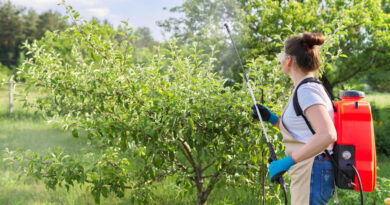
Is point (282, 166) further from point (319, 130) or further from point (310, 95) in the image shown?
point (310, 95)

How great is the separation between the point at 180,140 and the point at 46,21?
38968 millimetres

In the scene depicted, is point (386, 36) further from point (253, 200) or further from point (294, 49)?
point (294, 49)

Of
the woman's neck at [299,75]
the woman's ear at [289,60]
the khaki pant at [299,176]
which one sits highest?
the woman's ear at [289,60]

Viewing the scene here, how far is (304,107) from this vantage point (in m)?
1.88

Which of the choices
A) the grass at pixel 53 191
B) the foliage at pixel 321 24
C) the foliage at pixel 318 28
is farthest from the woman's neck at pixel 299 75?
the foliage at pixel 321 24

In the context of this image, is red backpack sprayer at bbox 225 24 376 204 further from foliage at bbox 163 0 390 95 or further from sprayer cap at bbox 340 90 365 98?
foliage at bbox 163 0 390 95

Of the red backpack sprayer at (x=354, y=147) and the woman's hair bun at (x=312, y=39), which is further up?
the woman's hair bun at (x=312, y=39)

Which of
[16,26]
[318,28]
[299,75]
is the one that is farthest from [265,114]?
[16,26]

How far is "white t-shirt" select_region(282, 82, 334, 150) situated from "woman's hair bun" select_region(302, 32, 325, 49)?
0.26 m

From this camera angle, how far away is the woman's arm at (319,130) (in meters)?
1.79

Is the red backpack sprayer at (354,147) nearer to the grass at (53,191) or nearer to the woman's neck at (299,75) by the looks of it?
the woman's neck at (299,75)

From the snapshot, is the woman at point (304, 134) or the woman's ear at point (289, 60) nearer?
the woman at point (304, 134)

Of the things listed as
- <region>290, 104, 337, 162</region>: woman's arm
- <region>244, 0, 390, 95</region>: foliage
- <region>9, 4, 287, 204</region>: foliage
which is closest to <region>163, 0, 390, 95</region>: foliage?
<region>244, 0, 390, 95</region>: foliage

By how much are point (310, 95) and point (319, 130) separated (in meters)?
0.21
